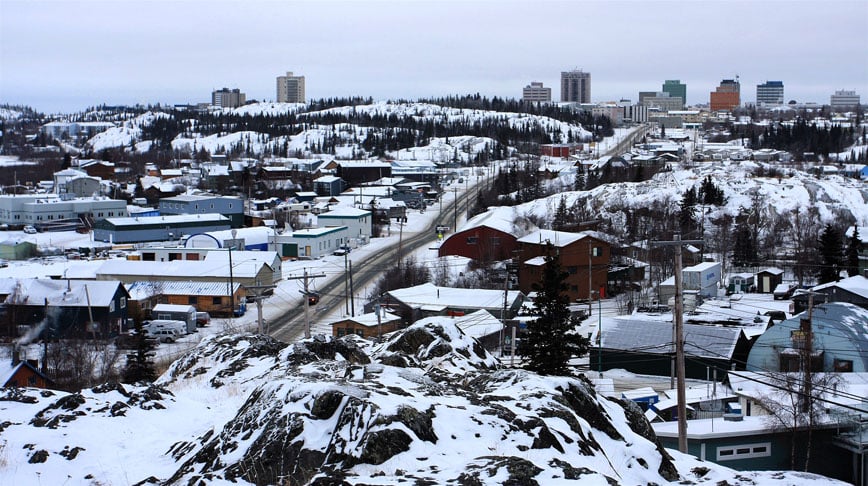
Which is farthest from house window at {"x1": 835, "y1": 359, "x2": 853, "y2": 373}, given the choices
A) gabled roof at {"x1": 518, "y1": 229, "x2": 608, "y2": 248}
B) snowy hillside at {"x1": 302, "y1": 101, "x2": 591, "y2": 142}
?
snowy hillside at {"x1": 302, "y1": 101, "x2": 591, "y2": 142}

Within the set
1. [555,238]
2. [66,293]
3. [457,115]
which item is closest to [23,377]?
[66,293]

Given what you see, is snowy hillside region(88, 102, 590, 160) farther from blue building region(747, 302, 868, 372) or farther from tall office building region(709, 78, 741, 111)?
tall office building region(709, 78, 741, 111)

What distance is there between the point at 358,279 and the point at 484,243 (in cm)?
511

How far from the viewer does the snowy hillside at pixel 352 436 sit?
4.13 m

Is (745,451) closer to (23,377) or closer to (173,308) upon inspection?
(23,377)

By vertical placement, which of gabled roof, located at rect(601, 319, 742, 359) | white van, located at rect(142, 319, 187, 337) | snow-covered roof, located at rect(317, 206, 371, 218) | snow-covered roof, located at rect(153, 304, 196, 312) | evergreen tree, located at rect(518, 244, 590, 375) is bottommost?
white van, located at rect(142, 319, 187, 337)

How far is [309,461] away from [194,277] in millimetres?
20189

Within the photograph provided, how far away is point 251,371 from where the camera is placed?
24.4ft

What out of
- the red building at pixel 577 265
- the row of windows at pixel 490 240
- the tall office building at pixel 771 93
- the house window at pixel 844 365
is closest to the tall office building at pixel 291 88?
the tall office building at pixel 771 93

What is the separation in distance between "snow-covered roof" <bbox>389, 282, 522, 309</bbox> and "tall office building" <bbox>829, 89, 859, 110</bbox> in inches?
5613

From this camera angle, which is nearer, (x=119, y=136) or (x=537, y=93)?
(x=119, y=136)

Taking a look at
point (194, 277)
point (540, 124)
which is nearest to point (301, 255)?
point (194, 277)

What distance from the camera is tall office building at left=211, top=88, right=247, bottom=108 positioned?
6201 inches

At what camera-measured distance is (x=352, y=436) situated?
169 inches
